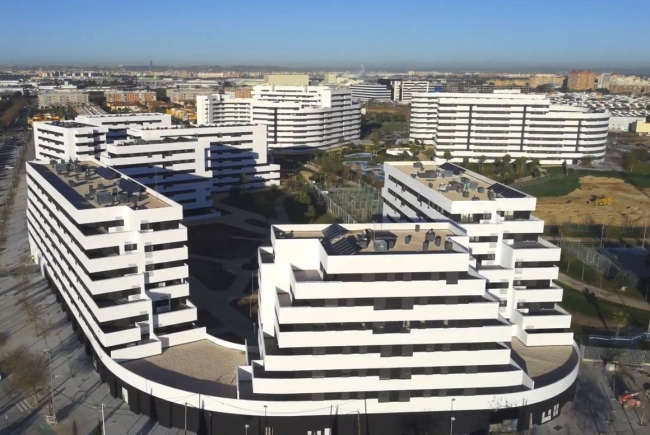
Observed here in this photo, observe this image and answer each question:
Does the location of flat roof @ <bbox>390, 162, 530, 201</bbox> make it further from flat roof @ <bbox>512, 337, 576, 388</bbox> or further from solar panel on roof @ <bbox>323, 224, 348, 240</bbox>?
flat roof @ <bbox>512, 337, 576, 388</bbox>

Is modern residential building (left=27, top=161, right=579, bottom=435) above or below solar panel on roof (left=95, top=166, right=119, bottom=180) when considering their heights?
below

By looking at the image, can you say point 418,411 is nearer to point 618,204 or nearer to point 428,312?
point 428,312

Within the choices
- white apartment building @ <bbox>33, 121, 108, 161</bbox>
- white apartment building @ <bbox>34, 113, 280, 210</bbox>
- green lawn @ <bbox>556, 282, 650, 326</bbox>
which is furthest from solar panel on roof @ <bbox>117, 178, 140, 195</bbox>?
white apartment building @ <bbox>33, 121, 108, 161</bbox>

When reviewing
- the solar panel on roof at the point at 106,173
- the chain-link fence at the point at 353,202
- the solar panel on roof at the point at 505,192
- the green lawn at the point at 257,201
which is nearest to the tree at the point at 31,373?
the solar panel on roof at the point at 106,173

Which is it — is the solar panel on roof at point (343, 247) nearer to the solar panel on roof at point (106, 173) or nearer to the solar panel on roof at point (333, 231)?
the solar panel on roof at point (333, 231)

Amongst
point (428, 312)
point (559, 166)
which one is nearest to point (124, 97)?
point (559, 166)

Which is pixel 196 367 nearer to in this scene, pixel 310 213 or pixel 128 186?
pixel 128 186
